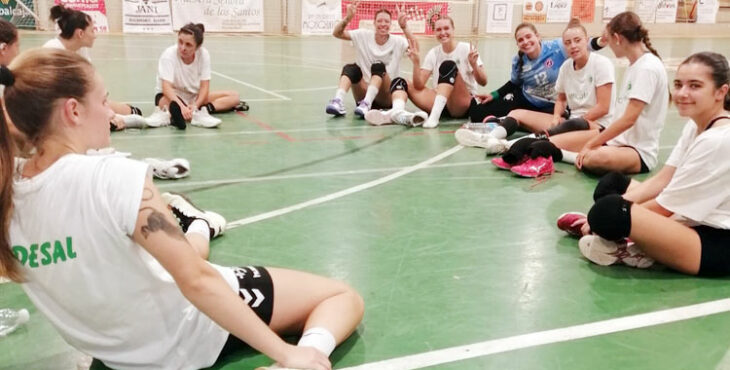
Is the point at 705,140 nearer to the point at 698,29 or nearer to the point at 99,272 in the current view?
the point at 99,272

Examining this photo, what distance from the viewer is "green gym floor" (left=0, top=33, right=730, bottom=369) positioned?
2.40 metres

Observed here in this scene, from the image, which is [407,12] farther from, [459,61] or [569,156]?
[569,156]

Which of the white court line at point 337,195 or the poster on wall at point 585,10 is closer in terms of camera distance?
the white court line at point 337,195

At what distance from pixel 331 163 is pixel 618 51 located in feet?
7.71

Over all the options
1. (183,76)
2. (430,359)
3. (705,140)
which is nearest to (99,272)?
(430,359)

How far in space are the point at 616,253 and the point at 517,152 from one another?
186 centimetres

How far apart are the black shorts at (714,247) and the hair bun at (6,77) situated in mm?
2905

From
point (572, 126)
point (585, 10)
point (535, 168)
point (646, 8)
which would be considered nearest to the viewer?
point (535, 168)

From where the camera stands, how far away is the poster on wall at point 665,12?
22688 mm

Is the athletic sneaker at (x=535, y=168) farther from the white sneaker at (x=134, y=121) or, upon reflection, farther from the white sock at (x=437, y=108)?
the white sneaker at (x=134, y=121)

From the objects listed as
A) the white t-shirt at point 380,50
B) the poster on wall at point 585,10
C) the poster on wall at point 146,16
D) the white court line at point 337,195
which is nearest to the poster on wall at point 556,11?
the poster on wall at point 585,10

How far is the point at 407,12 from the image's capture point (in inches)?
779

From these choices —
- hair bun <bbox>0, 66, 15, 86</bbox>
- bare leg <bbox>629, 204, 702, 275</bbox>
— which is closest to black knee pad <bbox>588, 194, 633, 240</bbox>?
bare leg <bbox>629, 204, 702, 275</bbox>

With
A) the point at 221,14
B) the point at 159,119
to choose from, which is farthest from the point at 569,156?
the point at 221,14
